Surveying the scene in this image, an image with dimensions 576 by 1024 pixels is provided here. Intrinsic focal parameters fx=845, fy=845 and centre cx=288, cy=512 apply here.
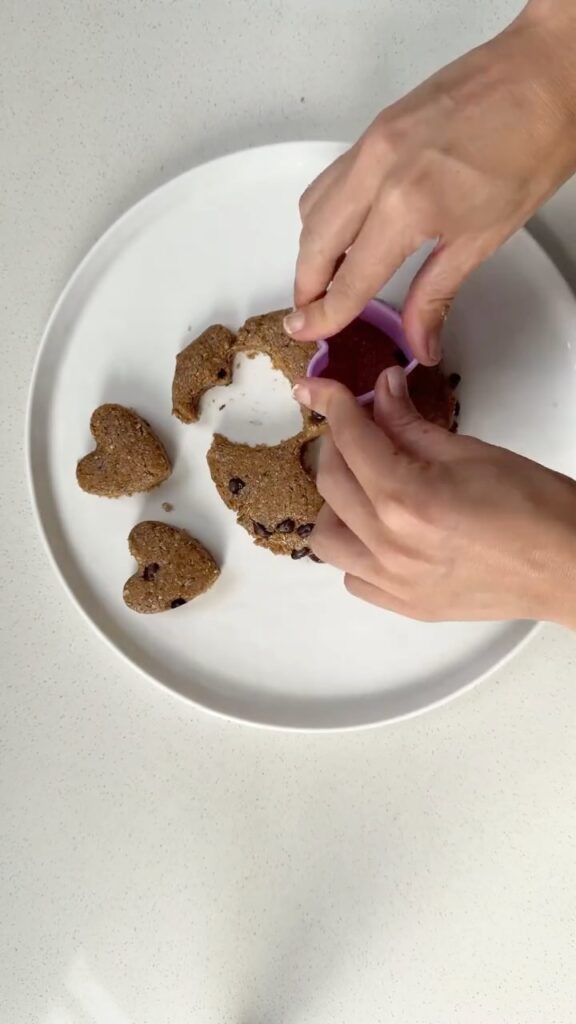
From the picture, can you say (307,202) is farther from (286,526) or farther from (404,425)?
(286,526)

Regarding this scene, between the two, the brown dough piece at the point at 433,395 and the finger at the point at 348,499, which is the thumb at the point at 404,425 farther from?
the brown dough piece at the point at 433,395

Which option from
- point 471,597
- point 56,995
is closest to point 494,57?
point 471,597

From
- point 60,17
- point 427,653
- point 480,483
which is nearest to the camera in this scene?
point 480,483

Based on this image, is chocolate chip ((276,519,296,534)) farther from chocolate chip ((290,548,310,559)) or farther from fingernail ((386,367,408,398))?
fingernail ((386,367,408,398))

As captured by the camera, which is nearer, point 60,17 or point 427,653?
point 427,653

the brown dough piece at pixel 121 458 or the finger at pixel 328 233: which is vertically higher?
the finger at pixel 328 233

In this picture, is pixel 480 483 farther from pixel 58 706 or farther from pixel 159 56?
pixel 159 56

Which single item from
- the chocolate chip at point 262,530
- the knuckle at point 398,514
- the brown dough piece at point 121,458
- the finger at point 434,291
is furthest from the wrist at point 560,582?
the brown dough piece at point 121,458
